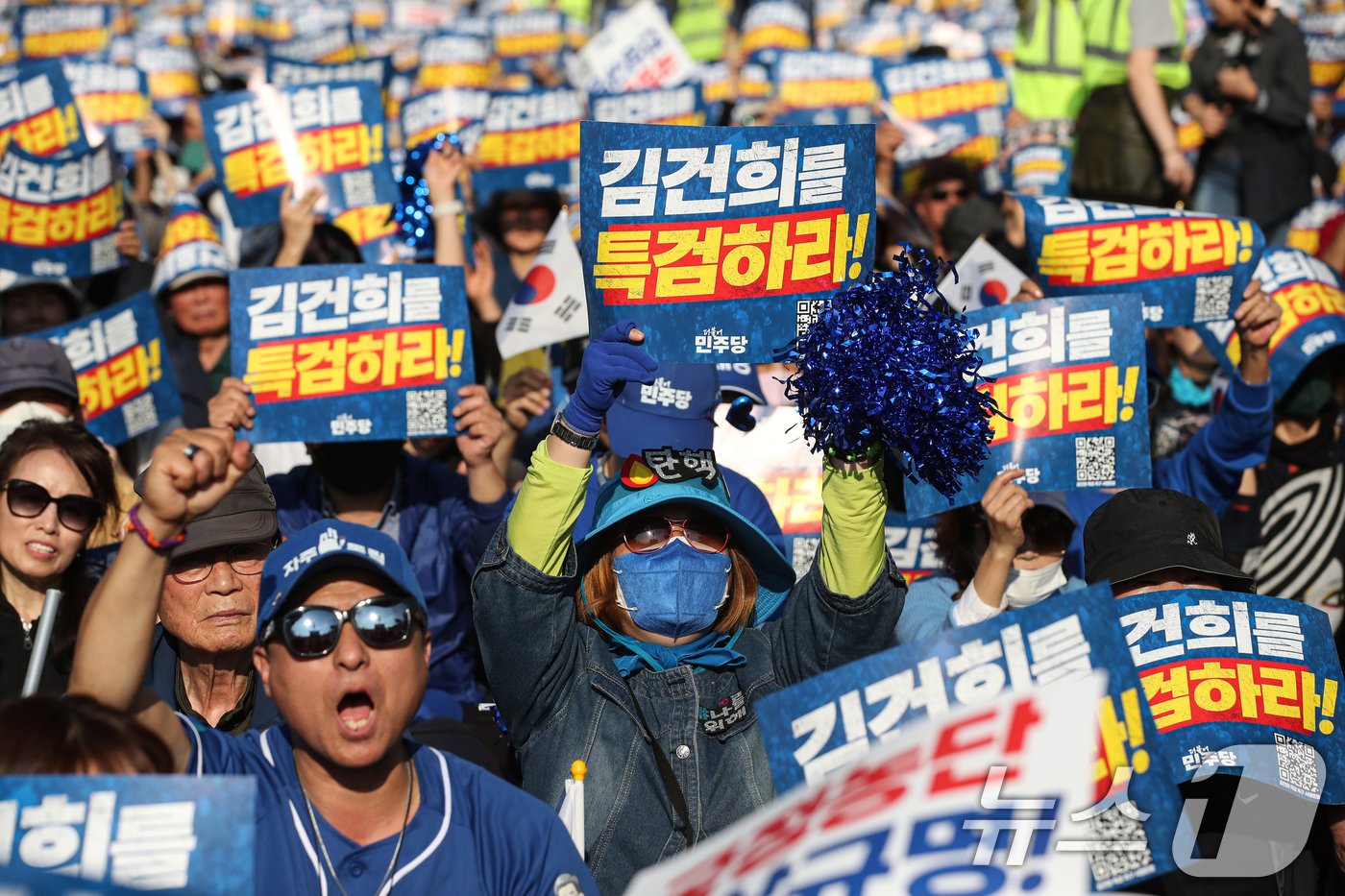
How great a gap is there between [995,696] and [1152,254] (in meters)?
2.99

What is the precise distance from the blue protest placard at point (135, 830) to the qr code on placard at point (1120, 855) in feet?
5.95

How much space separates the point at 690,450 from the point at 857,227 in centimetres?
80

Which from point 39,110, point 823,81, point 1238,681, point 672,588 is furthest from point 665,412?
point 823,81

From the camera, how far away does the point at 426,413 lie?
5.92 metres

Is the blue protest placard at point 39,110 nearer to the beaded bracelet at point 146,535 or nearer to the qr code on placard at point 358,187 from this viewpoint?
the qr code on placard at point 358,187

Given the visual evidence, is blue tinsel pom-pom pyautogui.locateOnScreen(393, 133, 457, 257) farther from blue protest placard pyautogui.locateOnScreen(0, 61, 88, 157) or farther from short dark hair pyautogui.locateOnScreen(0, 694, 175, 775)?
short dark hair pyautogui.locateOnScreen(0, 694, 175, 775)

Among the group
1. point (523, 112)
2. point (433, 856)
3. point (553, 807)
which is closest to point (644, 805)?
point (553, 807)

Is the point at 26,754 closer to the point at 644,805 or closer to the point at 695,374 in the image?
the point at 644,805

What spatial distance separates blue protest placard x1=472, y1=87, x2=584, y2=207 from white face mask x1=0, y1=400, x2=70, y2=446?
12.4ft

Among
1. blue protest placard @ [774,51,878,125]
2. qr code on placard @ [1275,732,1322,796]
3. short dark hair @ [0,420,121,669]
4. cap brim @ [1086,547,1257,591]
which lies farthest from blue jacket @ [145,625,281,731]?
blue protest placard @ [774,51,878,125]

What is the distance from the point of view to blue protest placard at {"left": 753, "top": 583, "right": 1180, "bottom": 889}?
3555 mm

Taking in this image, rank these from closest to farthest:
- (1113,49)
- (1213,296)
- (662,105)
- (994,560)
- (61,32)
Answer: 1. (994,560)
2. (1213,296)
3. (1113,49)
4. (662,105)
5. (61,32)

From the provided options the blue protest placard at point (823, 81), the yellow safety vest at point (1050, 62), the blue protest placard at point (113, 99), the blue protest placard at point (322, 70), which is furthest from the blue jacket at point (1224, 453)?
the blue protest placard at point (113, 99)

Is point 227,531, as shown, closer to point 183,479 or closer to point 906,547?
point 183,479
